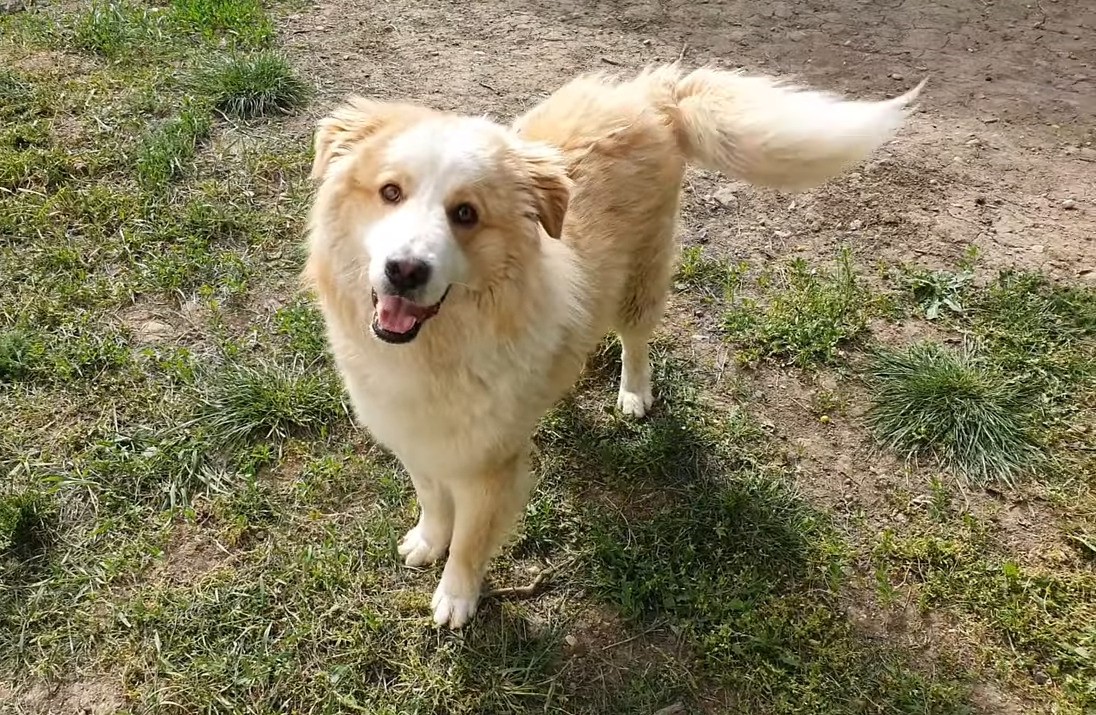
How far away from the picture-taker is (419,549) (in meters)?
2.93

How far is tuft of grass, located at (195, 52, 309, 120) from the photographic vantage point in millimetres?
4828

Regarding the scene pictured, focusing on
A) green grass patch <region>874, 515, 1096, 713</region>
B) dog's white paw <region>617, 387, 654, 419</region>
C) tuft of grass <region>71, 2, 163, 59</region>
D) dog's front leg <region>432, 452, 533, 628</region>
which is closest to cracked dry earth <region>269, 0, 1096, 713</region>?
green grass patch <region>874, 515, 1096, 713</region>

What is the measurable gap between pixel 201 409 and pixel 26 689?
116 cm

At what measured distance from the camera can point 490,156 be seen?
2135 millimetres

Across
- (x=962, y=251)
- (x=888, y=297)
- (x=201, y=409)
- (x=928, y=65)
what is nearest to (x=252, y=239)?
(x=201, y=409)

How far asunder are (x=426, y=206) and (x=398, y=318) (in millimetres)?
300

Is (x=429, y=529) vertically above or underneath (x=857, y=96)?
underneath

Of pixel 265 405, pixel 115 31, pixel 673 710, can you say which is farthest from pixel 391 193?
pixel 115 31

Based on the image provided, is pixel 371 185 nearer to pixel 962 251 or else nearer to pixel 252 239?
pixel 252 239

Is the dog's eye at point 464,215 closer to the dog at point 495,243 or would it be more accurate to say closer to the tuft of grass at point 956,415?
the dog at point 495,243

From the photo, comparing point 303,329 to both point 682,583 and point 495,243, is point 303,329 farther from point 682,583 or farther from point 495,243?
point 682,583

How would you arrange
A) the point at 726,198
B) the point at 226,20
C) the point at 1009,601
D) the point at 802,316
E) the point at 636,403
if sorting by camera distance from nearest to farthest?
the point at 1009,601
the point at 636,403
the point at 802,316
the point at 726,198
the point at 226,20

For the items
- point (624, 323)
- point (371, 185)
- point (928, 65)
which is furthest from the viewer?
point (928, 65)

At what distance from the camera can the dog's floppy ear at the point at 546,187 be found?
220 centimetres
